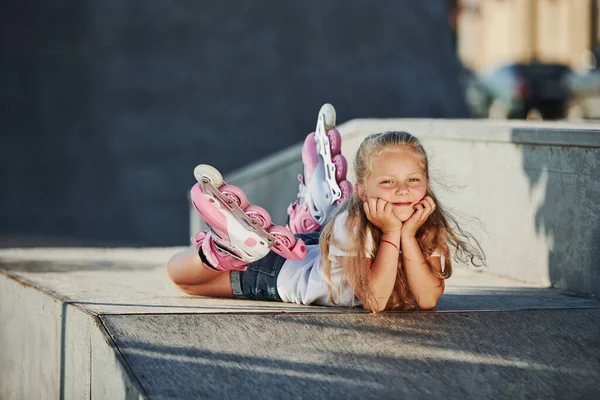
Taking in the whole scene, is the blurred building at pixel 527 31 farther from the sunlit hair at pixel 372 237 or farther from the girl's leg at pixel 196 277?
the sunlit hair at pixel 372 237

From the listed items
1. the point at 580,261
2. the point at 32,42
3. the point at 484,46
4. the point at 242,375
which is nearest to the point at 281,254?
the point at 242,375

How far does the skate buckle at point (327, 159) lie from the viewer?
550 cm

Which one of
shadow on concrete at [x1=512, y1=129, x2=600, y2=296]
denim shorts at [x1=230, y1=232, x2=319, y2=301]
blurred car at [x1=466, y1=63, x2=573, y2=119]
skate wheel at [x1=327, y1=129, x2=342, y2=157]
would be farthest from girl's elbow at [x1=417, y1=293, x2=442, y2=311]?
blurred car at [x1=466, y1=63, x2=573, y2=119]

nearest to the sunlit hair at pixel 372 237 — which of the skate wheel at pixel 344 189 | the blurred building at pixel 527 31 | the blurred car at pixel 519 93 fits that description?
the skate wheel at pixel 344 189

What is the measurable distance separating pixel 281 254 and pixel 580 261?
1.67m

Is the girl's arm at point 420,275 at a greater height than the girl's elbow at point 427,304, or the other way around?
the girl's arm at point 420,275

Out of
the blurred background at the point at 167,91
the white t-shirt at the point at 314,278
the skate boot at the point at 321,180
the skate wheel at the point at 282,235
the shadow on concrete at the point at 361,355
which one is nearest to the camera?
the shadow on concrete at the point at 361,355

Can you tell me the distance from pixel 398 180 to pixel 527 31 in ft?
164

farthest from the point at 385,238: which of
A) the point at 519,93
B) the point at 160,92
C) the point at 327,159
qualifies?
the point at 519,93

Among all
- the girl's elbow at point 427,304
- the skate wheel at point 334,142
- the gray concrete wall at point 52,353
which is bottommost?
the gray concrete wall at point 52,353

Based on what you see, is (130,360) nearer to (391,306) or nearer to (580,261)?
(391,306)

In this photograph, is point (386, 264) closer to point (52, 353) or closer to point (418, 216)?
point (418, 216)

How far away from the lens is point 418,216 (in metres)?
4.45

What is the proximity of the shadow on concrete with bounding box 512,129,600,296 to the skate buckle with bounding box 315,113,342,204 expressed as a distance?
113cm
